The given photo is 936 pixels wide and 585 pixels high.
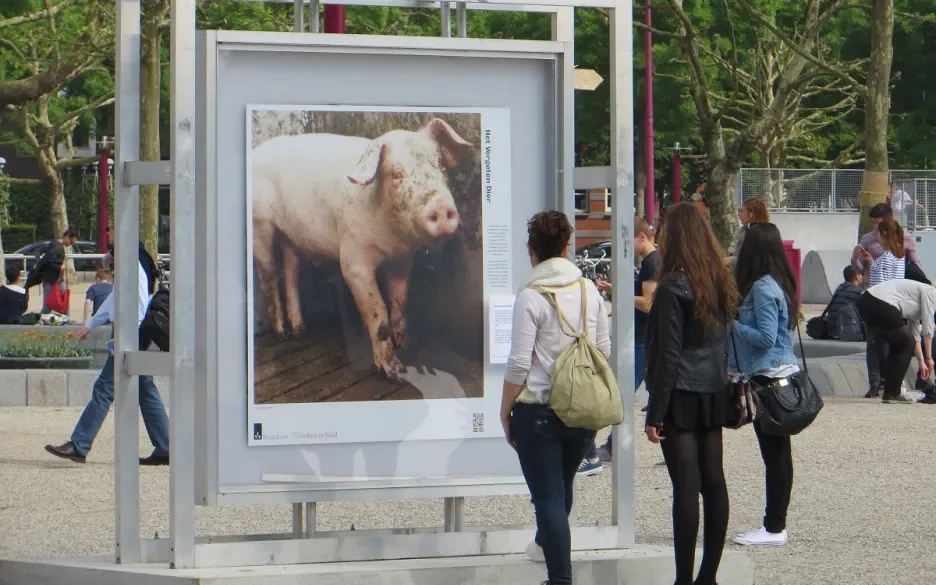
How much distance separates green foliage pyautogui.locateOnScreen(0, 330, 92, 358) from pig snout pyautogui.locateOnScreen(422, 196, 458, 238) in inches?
385

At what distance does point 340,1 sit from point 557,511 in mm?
2167

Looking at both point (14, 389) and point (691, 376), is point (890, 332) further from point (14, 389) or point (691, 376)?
point (691, 376)

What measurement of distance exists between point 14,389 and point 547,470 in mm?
9454

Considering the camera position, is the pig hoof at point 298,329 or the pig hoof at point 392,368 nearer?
the pig hoof at point 298,329

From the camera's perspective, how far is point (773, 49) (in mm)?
38375

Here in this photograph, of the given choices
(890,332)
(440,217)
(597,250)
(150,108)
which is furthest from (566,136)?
(597,250)

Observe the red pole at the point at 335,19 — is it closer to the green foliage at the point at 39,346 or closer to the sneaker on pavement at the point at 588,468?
the sneaker on pavement at the point at 588,468

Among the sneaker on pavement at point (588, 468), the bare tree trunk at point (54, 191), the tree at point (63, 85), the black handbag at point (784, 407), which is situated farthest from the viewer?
the bare tree trunk at point (54, 191)

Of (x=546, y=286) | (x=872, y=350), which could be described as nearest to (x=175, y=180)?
(x=546, y=286)

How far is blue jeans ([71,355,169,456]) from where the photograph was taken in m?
9.88

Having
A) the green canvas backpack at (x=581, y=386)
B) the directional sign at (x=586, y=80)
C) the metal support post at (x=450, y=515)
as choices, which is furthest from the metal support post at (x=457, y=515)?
the directional sign at (x=586, y=80)

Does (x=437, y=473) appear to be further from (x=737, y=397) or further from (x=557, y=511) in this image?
(x=737, y=397)

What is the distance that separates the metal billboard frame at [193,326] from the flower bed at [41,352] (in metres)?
9.49

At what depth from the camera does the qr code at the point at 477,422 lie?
20.7ft
